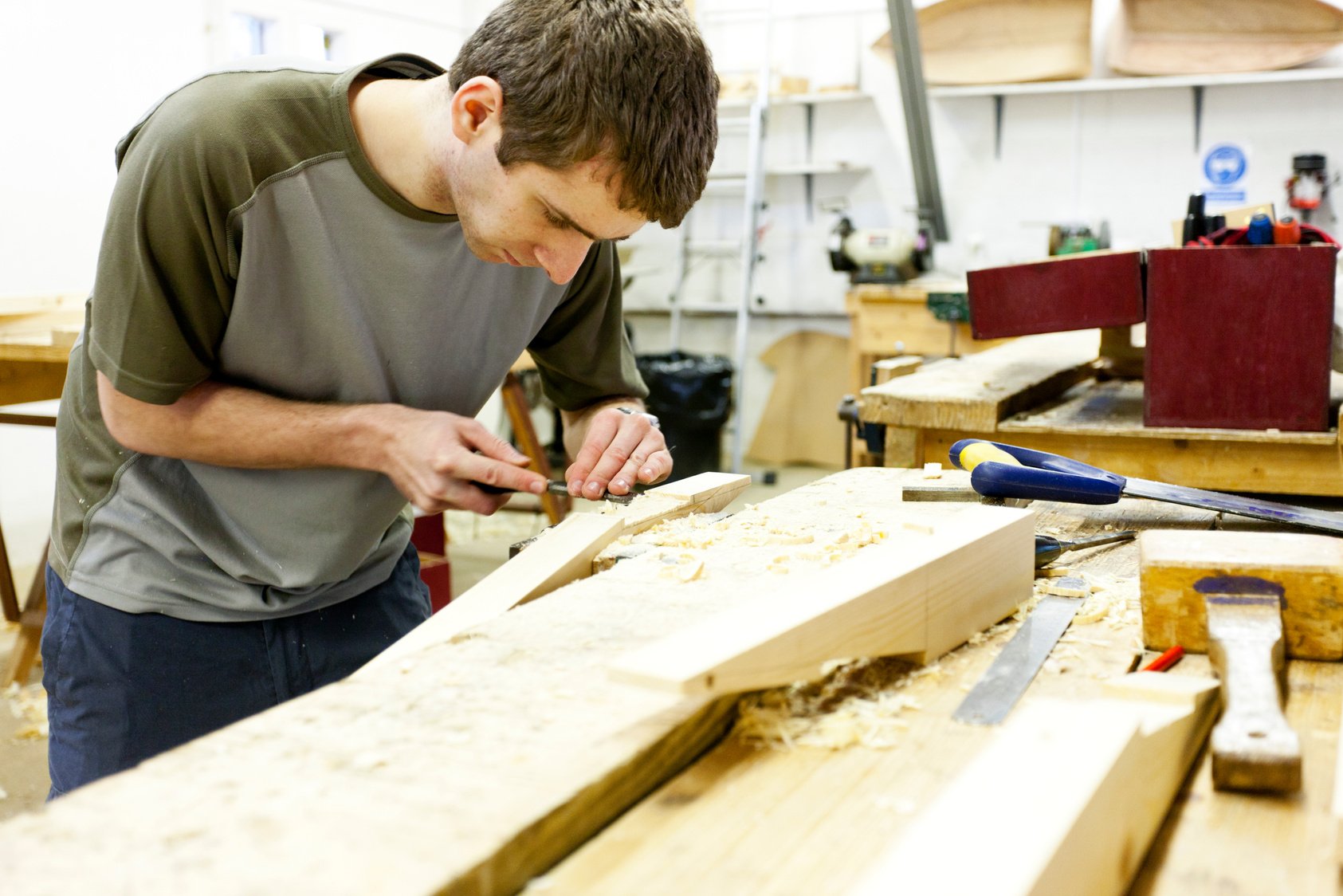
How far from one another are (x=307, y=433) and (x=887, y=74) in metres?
5.36

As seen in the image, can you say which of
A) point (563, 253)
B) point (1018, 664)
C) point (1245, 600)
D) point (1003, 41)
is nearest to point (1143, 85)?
point (1003, 41)

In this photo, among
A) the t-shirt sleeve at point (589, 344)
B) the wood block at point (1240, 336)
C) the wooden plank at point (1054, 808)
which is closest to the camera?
the wooden plank at point (1054, 808)

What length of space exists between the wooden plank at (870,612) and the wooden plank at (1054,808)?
15 cm

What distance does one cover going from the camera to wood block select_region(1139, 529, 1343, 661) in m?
0.93

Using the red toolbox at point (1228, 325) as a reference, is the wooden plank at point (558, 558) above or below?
below

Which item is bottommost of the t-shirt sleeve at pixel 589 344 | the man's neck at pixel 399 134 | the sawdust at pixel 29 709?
the sawdust at pixel 29 709

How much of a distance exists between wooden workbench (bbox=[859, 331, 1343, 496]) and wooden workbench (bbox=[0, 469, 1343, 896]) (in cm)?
97

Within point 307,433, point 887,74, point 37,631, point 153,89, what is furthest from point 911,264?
point 307,433

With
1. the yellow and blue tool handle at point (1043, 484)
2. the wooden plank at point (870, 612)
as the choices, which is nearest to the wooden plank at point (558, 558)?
the wooden plank at point (870, 612)

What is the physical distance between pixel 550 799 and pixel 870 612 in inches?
12.4

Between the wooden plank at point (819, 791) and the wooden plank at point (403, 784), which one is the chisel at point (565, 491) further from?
the wooden plank at point (819, 791)

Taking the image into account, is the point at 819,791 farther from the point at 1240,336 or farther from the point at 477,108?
the point at 1240,336

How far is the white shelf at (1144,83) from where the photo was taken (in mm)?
4992

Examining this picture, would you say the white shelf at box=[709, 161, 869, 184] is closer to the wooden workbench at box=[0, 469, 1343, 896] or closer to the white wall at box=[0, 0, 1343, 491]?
the white wall at box=[0, 0, 1343, 491]
